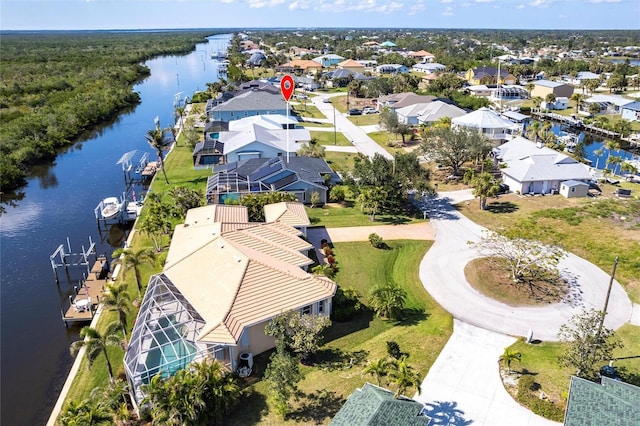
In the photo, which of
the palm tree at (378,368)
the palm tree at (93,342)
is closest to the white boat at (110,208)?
the palm tree at (93,342)

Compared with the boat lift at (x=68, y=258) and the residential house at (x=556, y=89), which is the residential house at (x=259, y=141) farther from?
the residential house at (x=556, y=89)

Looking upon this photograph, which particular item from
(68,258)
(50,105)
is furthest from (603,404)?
(50,105)

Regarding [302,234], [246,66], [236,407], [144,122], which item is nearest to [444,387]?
[236,407]

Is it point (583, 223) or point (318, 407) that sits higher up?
point (583, 223)

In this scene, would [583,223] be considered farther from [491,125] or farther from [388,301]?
[491,125]

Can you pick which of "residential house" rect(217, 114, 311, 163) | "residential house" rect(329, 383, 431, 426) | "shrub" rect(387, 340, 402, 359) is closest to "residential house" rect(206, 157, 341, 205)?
"residential house" rect(217, 114, 311, 163)

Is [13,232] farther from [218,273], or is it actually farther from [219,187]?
[218,273]

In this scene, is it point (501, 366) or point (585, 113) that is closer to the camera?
point (501, 366)

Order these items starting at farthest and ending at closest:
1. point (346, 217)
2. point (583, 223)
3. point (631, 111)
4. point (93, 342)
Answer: point (631, 111) → point (346, 217) → point (583, 223) → point (93, 342)
